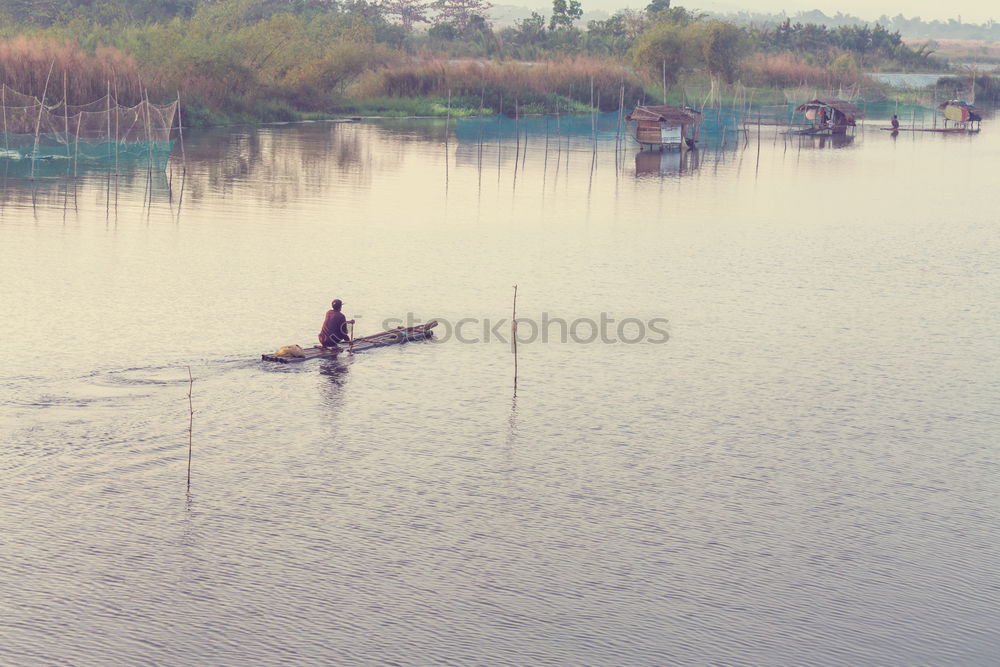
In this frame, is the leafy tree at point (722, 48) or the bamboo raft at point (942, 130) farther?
the leafy tree at point (722, 48)

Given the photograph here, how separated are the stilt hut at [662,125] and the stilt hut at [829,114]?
1172 cm

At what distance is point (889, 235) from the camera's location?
35094 millimetres

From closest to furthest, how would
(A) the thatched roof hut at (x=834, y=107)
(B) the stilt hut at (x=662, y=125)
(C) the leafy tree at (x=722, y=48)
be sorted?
1. (B) the stilt hut at (x=662, y=125)
2. (A) the thatched roof hut at (x=834, y=107)
3. (C) the leafy tree at (x=722, y=48)

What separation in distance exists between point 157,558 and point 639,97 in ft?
219

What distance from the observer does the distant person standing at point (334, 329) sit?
63.4 feet

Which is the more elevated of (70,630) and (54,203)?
(54,203)

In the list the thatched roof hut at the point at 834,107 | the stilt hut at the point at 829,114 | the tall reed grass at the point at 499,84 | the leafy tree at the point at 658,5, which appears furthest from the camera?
the leafy tree at the point at 658,5

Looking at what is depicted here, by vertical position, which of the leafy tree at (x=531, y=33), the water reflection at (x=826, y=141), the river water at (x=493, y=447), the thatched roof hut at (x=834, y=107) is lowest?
the river water at (x=493, y=447)

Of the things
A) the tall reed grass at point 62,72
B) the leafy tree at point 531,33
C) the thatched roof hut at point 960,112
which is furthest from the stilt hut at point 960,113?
the tall reed grass at point 62,72

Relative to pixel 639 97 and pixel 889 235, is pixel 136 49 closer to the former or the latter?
pixel 639 97

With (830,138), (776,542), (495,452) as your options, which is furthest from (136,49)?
(776,542)

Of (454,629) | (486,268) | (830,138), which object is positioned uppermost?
(830,138)

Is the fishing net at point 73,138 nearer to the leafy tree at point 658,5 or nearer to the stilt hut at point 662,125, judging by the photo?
the stilt hut at point 662,125

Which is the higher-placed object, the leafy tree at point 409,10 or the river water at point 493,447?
the leafy tree at point 409,10
